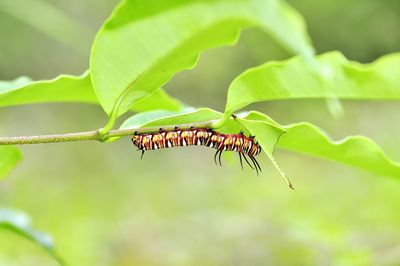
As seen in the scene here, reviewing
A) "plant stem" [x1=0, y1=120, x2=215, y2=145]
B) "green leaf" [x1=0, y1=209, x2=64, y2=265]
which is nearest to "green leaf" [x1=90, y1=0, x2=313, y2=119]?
"plant stem" [x1=0, y1=120, x2=215, y2=145]

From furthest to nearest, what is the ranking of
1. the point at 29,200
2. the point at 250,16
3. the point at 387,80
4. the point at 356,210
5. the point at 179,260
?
the point at 29,200 < the point at 356,210 < the point at 179,260 < the point at 387,80 < the point at 250,16

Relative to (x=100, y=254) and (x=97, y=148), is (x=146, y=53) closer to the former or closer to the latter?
(x=100, y=254)

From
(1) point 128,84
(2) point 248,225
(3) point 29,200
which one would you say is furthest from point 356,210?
(1) point 128,84

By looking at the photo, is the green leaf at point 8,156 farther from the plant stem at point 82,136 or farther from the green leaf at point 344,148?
the green leaf at point 344,148

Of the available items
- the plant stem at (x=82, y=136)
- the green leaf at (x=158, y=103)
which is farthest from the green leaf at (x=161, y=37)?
the green leaf at (x=158, y=103)

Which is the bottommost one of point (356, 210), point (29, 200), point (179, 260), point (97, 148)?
point (179, 260)

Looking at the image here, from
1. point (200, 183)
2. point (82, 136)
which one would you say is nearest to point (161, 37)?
point (82, 136)

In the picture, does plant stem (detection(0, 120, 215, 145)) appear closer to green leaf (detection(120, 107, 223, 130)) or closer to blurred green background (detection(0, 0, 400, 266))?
green leaf (detection(120, 107, 223, 130))
